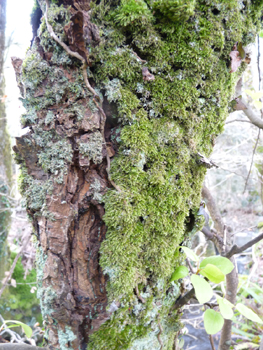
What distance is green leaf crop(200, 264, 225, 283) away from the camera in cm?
75

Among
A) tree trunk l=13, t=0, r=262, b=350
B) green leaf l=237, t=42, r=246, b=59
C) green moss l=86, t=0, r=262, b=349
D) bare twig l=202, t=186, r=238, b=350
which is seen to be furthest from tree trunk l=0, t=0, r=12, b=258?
green leaf l=237, t=42, r=246, b=59

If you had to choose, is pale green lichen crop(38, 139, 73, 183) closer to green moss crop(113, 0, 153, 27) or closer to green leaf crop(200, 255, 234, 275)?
green moss crop(113, 0, 153, 27)

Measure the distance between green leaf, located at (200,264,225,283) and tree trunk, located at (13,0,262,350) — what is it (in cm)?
13

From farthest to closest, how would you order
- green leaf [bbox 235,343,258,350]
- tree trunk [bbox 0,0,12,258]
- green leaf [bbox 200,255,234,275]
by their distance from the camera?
tree trunk [bbox 0,0,12,258] < green leaf [bbox 235,343,258,350] < green leaf [bbox 200,255,234,275]

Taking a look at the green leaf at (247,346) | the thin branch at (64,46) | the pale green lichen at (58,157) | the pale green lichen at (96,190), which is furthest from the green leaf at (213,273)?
the green leaf at (247,346)

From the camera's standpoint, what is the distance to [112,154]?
81 centimetres

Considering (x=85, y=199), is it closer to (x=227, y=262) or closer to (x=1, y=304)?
(x=227, y=262)

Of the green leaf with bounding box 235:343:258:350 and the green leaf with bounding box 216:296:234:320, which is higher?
the green leaf with bounding box 216:296:234:320

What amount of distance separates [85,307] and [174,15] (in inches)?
41.0

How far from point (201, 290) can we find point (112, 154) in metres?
0.53

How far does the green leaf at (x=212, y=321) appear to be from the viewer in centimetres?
76

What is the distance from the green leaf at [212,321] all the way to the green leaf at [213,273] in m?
0.14

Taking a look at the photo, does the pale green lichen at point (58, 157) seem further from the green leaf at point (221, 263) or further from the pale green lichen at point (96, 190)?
the green leaf at point (221, 263)

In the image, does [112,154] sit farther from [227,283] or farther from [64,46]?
[227,283]
